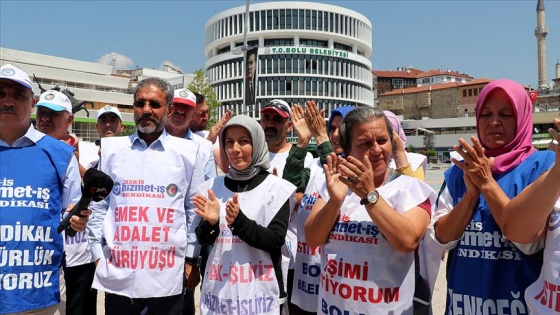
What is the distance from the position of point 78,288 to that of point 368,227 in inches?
109

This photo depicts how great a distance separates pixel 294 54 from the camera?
7294cm

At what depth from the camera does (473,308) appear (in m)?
2.36

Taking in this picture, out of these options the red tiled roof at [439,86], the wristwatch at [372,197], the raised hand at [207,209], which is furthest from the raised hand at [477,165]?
the red tiled roof at [439,86]

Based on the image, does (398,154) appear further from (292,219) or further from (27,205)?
(27,205)

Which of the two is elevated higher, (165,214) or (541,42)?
(541,42)

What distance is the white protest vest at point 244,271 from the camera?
113 inches

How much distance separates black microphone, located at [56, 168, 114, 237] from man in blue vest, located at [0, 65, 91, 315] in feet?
0.20

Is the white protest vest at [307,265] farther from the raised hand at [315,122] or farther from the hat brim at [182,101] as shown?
the hat brim at [182,101]

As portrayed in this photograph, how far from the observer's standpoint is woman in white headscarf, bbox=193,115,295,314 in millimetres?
2867

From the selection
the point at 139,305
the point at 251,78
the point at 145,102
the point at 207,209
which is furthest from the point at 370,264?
the point at 251,78

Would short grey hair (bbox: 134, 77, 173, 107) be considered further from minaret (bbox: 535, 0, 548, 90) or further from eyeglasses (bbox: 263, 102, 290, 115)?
minaret (bbox: 535, 0, 548, 90)

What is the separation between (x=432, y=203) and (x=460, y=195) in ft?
0.67

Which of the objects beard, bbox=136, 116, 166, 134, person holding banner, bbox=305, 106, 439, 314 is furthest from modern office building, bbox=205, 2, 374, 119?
A: person holding banner, bbox=305, 106, 439, 314

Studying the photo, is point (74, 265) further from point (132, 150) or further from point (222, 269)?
point (222, 269)
